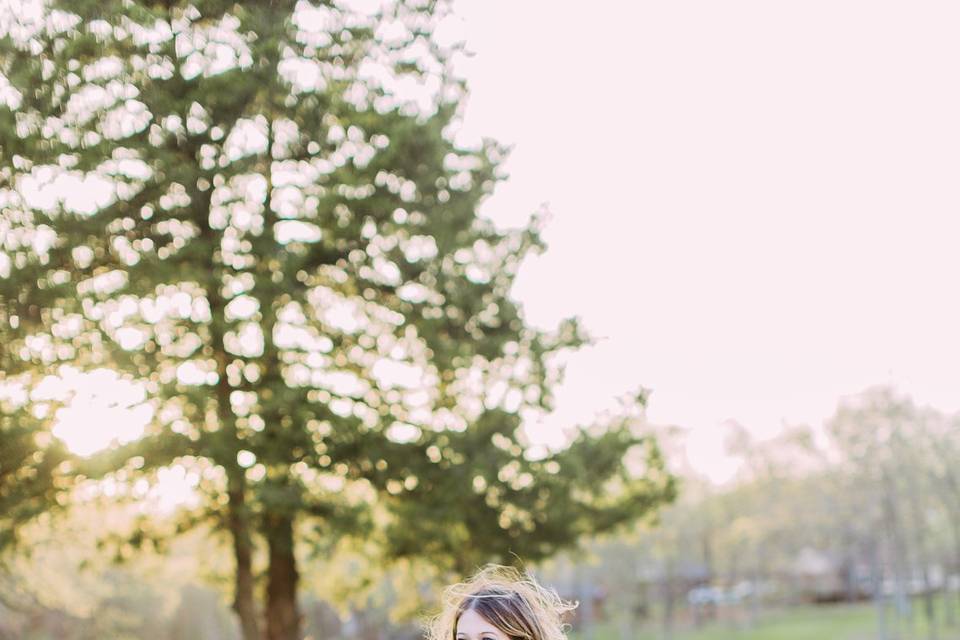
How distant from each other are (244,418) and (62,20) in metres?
5.58

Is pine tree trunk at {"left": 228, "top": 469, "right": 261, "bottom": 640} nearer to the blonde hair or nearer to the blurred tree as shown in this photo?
the blurred tree

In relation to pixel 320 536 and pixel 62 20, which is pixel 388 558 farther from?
pixel 62 20

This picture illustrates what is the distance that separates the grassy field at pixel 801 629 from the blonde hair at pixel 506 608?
47.5m

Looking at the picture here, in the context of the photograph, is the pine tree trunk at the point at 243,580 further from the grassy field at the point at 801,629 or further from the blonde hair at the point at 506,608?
the grassy field at the point at 801,629

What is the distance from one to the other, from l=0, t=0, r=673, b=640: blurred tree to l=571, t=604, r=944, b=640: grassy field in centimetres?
3505

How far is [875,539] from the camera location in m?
48.2

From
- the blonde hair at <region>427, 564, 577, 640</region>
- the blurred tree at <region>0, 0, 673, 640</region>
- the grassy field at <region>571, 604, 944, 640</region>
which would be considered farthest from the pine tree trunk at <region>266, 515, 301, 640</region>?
the grassy field at <region>571, 604, 944, 640</region>

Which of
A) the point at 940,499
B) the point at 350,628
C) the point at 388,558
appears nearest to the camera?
the point at 388,558

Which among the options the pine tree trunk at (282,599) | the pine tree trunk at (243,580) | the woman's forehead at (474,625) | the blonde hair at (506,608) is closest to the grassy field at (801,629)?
the pine tree trunk at (282,599)

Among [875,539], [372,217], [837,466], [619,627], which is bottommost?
[619,627]

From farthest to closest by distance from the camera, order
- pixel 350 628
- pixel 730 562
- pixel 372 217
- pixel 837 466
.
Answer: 1. pixel 350 628
2. pixel 730 562
3. pixel 837 466
4. pixel 372 217

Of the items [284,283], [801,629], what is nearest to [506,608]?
[284,283]

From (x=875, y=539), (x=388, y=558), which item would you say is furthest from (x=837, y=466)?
(x=388, y=558)

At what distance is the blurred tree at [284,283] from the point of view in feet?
49.8
